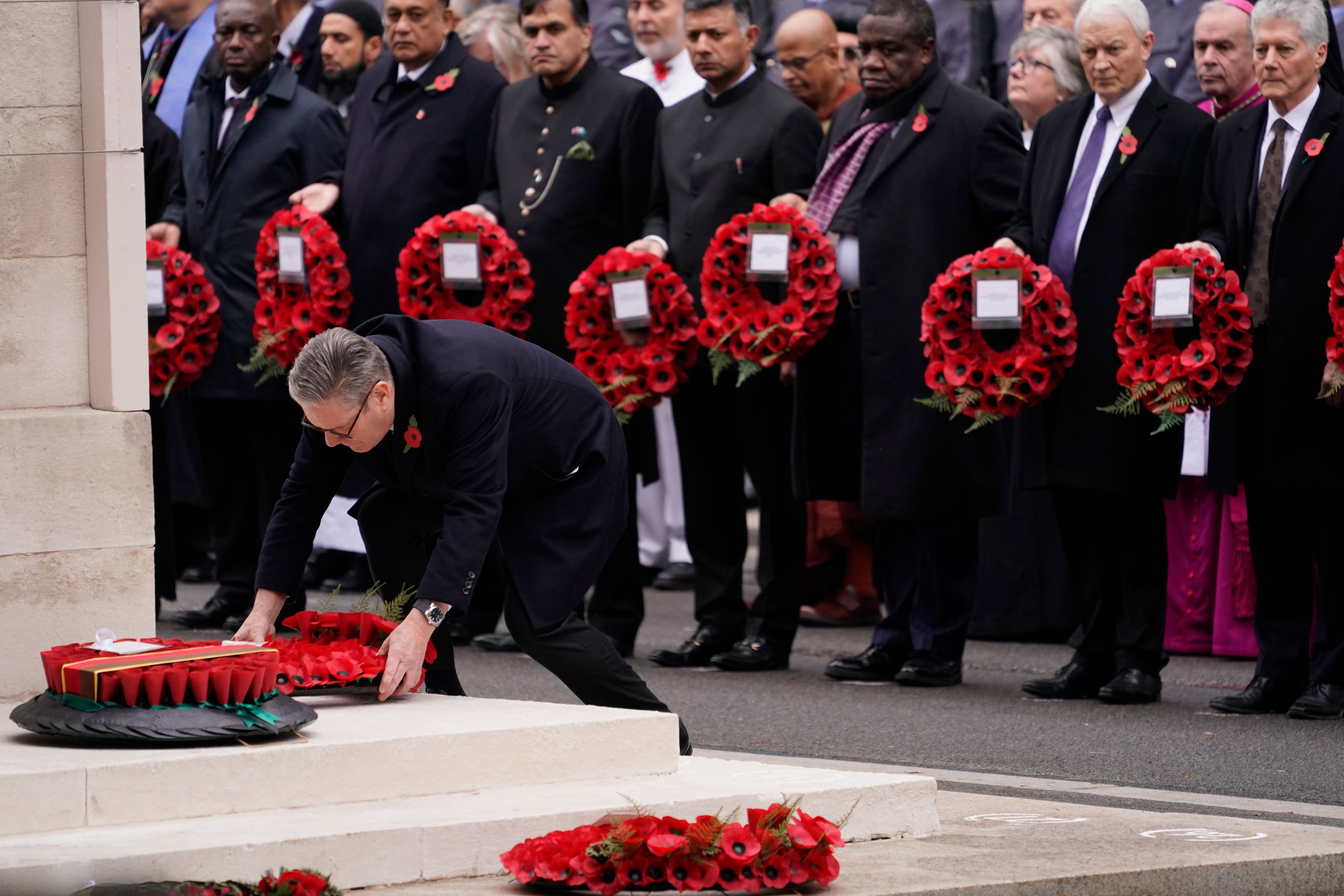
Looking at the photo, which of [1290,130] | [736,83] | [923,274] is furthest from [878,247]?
[1290,130]

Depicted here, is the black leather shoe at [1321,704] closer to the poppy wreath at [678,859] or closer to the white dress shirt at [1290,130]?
the white dress shirt at [1290,130]

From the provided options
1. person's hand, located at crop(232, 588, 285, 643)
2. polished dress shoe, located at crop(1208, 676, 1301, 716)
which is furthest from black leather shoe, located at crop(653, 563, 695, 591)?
person's hand, located at crop(232, 588, 285, 643)

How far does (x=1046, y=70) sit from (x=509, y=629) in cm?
416

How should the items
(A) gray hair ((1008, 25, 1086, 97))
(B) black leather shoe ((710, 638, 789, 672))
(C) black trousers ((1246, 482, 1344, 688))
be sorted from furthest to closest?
(A) gray hair ((1008, 25, 1086, 97))
(B) black leather shoe ((710, 638, 789, 672))
(C) black trousers ((1246, 482, 1344, 688))

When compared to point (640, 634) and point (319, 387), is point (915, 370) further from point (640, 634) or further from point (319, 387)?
point (319, 387)

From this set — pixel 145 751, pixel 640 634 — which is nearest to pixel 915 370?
pixel 640 634

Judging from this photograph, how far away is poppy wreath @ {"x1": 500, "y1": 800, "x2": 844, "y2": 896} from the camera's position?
4.58 m

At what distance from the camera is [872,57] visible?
→ 8172mm

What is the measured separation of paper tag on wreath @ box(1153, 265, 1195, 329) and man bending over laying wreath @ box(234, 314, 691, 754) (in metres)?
2.15

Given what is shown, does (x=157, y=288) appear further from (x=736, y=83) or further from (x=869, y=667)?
(x=869, y=667)

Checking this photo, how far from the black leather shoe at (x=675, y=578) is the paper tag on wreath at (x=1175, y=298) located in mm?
4480

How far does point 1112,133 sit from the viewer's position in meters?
7.75

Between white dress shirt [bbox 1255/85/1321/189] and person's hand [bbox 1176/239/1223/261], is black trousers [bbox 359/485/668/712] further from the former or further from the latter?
white dress shirt [bbox 1255/85/1321/189]

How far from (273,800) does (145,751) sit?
0.31 m
